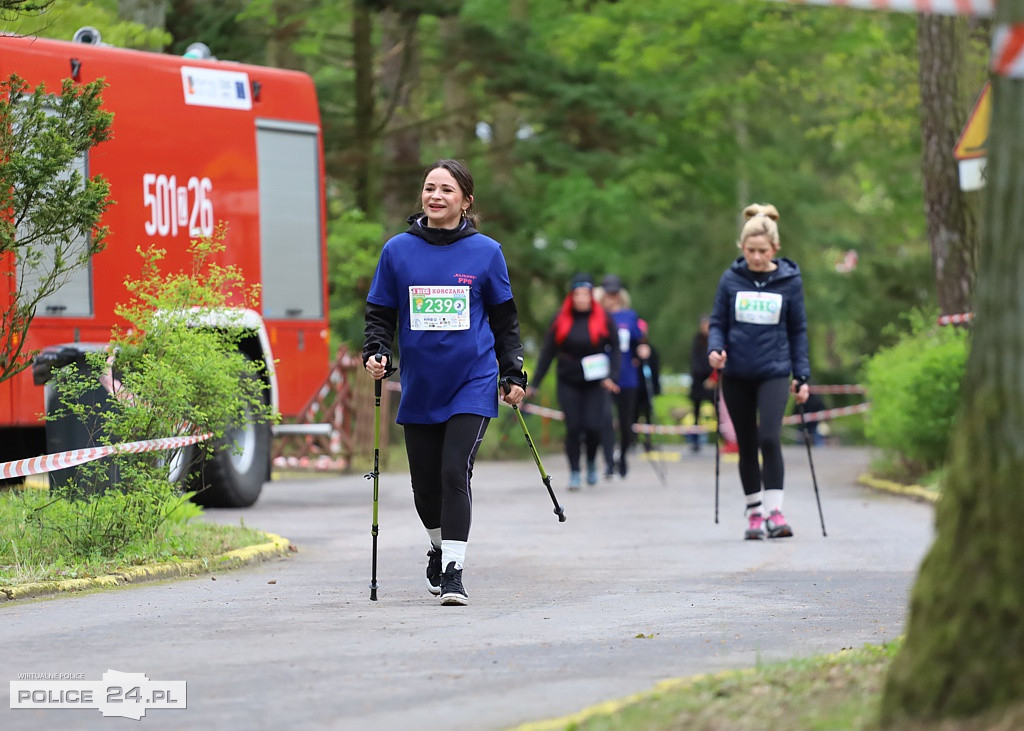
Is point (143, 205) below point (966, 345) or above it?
above

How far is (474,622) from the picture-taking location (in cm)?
803

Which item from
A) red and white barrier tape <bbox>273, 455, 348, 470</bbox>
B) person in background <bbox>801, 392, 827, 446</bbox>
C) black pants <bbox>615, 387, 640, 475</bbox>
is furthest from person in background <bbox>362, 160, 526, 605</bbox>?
person in background <bbox>801, 392, 827, 446</bbox>

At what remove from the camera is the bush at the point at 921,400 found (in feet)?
54.9

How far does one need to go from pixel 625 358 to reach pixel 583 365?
2.51 meters

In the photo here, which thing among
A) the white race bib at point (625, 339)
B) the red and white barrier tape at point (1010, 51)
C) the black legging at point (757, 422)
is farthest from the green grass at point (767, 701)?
the white race bib at point (625, 339)

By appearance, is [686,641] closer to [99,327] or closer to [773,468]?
[773,468]

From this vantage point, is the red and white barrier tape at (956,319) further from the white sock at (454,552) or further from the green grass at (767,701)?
the green grass at (767,701)

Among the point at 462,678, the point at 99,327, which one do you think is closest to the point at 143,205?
the point at 99,327

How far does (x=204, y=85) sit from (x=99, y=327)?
8.14 ft

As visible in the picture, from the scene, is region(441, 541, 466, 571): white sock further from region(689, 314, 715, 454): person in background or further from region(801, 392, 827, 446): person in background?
region(801, 392, 827, 446): person in background

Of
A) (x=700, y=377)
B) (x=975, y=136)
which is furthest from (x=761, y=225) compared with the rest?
(x=700, y=377)

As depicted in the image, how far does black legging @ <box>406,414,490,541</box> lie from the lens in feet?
29.2

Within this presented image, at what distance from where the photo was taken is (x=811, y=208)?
42.0m

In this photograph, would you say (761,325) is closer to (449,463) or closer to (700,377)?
(449,463)
